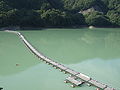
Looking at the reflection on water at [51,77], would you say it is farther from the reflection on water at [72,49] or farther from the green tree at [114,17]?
the green tree at [114,17]

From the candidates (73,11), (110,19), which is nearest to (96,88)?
(110,19)

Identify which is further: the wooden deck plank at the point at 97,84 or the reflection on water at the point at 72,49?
the reflection on water at the point at 72,49

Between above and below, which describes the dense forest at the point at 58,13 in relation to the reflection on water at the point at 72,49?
above

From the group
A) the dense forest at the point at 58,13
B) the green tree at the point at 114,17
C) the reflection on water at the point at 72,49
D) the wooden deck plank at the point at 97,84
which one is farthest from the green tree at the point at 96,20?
the wooden deck plank at the point at 97,84

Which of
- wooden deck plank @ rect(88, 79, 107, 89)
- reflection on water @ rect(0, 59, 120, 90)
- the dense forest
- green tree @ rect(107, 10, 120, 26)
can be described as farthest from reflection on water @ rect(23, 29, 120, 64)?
green tree @ rect(107, 10, 120, 26)

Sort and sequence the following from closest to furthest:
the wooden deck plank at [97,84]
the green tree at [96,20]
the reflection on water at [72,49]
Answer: the wooden deck plank at [97,84] < the reflection on water at [72,49] < the green tree at [96,20]

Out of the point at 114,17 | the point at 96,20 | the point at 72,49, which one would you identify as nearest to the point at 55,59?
the point at 72,49

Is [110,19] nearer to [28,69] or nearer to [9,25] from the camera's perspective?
[9,25]

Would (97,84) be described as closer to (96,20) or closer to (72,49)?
(72,49)
